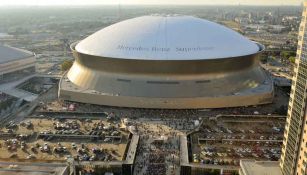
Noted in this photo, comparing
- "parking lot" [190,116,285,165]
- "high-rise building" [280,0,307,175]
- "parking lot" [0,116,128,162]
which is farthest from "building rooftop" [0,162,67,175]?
"high-rise building" [280,0,307,175]

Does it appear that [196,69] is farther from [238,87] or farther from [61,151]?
[61,151]

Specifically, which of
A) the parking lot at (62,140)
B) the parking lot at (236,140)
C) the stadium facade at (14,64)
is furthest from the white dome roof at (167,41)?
the stadium facade at (14,64)

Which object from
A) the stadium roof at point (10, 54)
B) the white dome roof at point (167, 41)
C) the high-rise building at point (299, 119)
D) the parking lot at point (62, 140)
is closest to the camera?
the high-rise building at point (299, 119)

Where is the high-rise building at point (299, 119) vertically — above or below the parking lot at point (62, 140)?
above

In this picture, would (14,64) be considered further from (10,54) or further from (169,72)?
(169,72)

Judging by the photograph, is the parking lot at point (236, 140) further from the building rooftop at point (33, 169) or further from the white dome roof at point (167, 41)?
the building rooftop at point (33, 169)

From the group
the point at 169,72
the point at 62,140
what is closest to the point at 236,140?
the point at 169,72

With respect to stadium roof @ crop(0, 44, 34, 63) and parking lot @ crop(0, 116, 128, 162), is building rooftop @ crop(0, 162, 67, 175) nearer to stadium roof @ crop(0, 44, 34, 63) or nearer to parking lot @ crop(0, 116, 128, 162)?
parking lot @ crop(0, 116, 128, 162)
